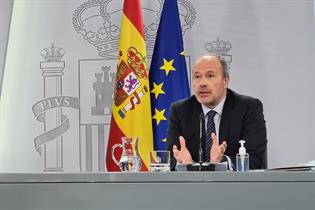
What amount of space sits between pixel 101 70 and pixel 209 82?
1.25 metres

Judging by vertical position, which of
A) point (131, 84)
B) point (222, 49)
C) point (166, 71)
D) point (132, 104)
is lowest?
point (132, 104)

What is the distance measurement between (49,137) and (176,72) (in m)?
1.13

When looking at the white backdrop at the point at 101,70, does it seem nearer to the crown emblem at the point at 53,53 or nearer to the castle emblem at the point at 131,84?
the crown emblem at the point at 53,53

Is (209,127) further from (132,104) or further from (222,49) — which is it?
(222,49)

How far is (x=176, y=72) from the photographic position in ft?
13.2

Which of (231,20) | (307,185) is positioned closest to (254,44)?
(231,20)

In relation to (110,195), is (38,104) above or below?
above

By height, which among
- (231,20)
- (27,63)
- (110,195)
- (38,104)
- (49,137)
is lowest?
(110,195)

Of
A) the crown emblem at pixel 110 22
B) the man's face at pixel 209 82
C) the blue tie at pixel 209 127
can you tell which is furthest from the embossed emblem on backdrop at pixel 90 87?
the blue tie at pixel 209 127

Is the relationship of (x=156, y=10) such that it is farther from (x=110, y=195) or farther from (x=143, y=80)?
(x=110, y=195)

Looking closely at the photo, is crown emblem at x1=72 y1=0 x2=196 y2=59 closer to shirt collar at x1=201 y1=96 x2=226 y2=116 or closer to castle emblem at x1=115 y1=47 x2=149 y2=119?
castle emblem at x1=115 y1=47 x2=149 y2=119

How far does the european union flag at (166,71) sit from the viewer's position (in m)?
4.01

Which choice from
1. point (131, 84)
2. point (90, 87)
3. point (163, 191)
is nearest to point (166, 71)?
point (131, 84)

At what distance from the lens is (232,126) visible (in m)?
3.17
